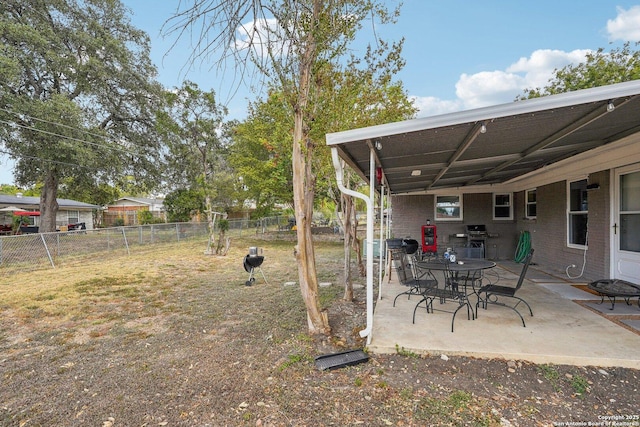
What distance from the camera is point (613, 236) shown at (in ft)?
16.6

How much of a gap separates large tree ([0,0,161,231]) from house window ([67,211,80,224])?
32.7ft

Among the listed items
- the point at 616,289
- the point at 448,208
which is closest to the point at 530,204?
the point at 448,208

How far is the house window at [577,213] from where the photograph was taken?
6.00 m

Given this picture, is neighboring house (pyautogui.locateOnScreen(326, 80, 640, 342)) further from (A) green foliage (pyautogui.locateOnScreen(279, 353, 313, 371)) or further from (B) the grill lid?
(A) green foliage (pyautogui.locateOnScreen(279, 353, 313, 371))

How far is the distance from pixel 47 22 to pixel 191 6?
16758 mm

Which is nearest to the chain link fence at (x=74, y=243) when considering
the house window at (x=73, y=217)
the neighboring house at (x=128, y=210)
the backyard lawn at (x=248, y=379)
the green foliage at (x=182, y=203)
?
the green foliage at (x=182, y=203)

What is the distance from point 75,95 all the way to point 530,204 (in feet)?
63.9

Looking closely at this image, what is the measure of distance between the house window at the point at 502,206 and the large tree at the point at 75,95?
50.1ft

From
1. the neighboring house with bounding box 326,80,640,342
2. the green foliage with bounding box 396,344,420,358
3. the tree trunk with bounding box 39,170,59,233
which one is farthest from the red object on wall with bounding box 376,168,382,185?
the tree trunk with bounding box 39,170,59,233

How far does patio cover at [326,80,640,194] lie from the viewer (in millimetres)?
2631

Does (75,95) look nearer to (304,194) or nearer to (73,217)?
(73,217)

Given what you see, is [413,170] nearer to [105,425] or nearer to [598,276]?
[598,276]

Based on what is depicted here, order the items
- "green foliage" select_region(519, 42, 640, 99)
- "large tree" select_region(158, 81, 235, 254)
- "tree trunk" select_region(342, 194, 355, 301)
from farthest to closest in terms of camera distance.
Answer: "large tree" select_region(158, 81, 235, 254), "green foliage" select_region(519, 42, 640, 99), "tree trunk" select_region(342, 194, 355, 301)

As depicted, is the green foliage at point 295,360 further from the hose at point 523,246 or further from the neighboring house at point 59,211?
the neighboring house at point 59,211
